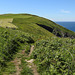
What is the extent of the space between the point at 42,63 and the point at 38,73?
3.73 ft

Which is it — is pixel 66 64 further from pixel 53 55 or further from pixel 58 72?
pixel 53 55

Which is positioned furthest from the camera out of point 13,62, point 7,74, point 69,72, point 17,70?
point 13,62

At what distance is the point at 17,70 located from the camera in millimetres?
11742

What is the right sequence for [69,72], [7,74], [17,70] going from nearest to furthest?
1. [69,72]
2. [7,74]
3. [17,70]

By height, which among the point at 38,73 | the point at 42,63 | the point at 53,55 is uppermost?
the point at 53,55

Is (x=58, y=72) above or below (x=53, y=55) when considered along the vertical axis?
below

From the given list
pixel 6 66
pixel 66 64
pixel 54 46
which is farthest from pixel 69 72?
pixel 6 66

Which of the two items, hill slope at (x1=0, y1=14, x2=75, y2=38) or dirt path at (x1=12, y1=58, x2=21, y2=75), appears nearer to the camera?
dirt path at (x1=12, y1=58, x2=21, y2=75)

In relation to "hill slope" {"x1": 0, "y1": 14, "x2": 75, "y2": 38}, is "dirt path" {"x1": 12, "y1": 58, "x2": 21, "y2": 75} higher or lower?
lower

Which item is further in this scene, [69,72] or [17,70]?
[17,70]

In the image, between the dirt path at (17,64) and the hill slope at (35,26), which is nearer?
the dirt path at (17,64)

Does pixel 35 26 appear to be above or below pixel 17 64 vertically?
above

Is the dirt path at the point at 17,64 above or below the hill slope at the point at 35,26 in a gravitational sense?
below

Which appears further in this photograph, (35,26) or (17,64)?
(35,26)
